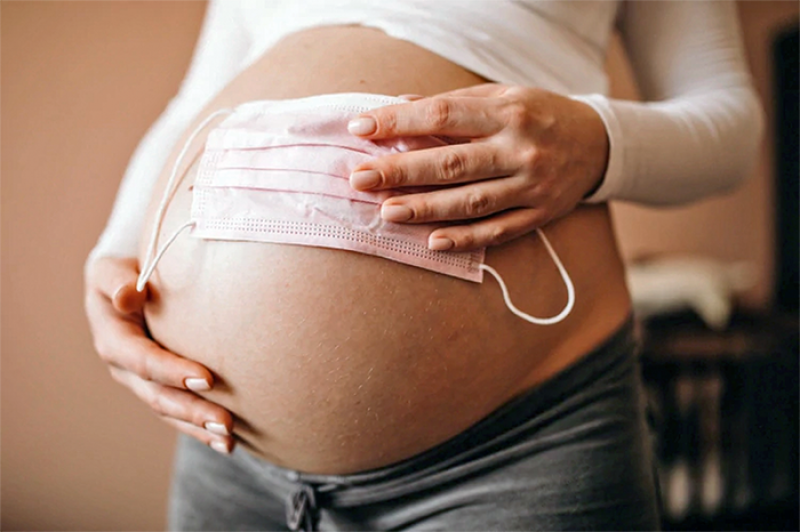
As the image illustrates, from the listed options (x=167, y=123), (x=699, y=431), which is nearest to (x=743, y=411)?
(x=699, y=431)

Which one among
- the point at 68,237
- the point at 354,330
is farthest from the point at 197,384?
the point at 68,237

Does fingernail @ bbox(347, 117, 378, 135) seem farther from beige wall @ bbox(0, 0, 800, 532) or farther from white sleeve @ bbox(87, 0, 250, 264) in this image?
beige wall @ bbox(0, 0, 800, 532)

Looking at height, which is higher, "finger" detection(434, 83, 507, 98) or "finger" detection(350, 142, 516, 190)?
"finger" detection(434, 83, 507, 98)

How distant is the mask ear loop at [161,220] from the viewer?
533 millimetres

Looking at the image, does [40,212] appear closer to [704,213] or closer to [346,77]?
[346,77]

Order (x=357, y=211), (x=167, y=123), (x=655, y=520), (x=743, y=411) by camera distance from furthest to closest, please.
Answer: (x=743, y=411) → (x=167, y=123) → (x=655, y=520) → (x=357, y=211)

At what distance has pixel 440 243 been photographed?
50cm

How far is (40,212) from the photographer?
4.42 ft

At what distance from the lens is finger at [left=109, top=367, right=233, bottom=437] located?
1.82 feet

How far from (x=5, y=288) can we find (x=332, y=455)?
114cm

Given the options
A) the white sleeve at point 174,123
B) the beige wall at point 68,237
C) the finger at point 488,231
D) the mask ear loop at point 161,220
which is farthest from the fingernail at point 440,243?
the beige wall at point 68,237

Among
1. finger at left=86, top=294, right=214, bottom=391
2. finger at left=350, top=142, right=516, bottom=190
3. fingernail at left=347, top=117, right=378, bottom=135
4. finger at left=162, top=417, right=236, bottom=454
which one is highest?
fingernail at left=347, top=117, right=378, bottom=135

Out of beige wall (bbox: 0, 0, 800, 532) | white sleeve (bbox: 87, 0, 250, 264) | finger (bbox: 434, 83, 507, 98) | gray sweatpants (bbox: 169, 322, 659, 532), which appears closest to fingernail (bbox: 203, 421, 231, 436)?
gray sweatpants (bbox: 169, 322, 659, 532)

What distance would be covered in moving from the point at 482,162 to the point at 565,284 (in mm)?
157
